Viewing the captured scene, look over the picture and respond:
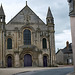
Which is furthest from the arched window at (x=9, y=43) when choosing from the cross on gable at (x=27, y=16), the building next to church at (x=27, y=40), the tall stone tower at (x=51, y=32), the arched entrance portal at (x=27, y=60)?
the tall stone tower at (x=51, y=32)

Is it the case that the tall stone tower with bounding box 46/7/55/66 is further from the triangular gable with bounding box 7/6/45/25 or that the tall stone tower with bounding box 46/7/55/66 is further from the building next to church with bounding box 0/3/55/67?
the triangular gable with bounding box 7/6/45/25

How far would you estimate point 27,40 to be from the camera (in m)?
35.3

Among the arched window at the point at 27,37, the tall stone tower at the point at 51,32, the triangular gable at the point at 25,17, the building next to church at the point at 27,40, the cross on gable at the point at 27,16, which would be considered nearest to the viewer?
the building next to church at the point at 27,40

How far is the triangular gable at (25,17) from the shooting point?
118ft

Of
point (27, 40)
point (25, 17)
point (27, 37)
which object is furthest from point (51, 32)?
point (25, 17)

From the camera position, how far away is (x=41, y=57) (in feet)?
113

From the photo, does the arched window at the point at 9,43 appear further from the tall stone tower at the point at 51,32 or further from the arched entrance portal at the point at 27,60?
the tall stone tower at the point at 51,32

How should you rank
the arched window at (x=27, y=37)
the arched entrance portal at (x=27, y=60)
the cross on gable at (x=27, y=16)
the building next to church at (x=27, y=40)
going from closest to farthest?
the building next to church at (x=27, y=40), the arched entrance portal at (x=27, y=60), the arched window at (x=27, y=37), the cross on gable at (x=27, y=16)

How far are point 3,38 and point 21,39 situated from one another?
3.71 meters

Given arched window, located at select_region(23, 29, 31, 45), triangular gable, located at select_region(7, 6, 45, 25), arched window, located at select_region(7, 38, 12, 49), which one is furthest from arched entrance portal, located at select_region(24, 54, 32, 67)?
triangular gable, located at select_region(7, 6, 45, 25)

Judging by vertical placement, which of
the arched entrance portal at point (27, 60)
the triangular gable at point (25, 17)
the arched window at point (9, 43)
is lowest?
the arched entrance portal at point (27, 60)

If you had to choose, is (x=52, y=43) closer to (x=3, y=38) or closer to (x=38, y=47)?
(x=38, y=47)

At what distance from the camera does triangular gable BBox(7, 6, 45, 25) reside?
36094 millimetres

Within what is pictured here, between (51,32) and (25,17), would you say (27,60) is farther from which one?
(25,17)
